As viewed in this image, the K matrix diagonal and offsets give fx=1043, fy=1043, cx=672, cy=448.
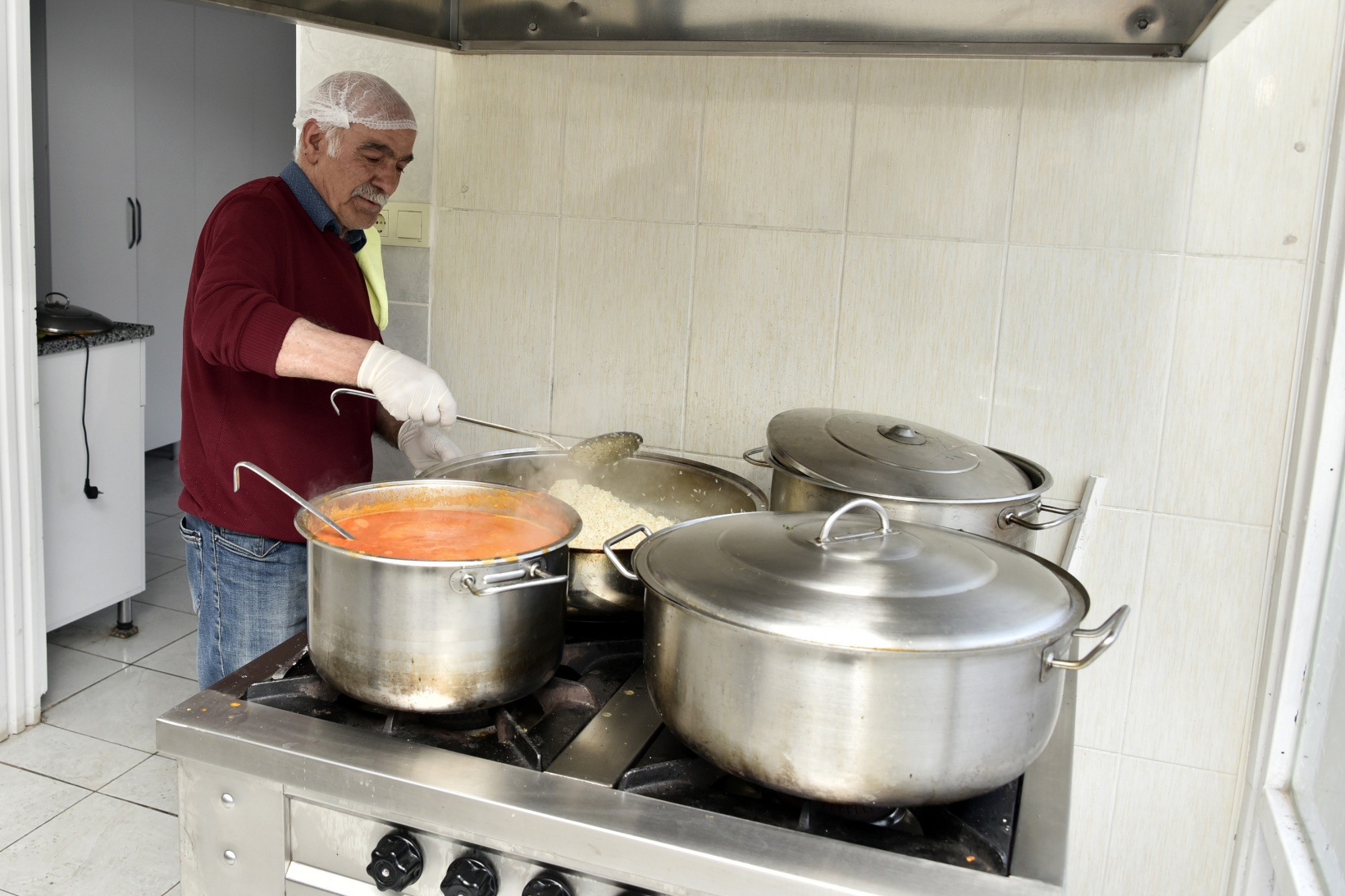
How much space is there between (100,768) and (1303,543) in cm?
254

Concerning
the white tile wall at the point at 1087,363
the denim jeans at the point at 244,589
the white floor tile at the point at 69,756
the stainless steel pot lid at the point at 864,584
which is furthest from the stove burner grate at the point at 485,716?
the white floor tile at the point at 69,756

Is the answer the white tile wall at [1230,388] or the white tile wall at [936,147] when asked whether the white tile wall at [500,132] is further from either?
the white tile wall at [1230,388]

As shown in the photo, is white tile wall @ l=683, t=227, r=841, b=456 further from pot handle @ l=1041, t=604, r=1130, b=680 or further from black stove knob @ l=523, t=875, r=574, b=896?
black stove knob @ l=523, t=875, r=574, b=896

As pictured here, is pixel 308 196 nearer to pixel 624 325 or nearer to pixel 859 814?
pixel 624 325

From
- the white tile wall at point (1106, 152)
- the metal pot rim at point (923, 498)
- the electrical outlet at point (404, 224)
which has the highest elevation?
the white tile wall at point (1106, 152)

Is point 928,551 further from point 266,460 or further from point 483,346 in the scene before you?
point 483,346

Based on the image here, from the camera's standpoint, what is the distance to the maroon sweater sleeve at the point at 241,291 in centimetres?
143

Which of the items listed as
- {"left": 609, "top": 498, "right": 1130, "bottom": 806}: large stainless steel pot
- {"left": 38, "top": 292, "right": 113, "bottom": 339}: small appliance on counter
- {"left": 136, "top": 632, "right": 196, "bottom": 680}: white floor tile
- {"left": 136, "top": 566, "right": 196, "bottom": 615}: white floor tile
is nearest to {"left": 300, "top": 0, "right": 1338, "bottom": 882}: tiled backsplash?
{"left": 609, "top": 498, "right": 1130, "bottom": 806}: large stainless steel pot

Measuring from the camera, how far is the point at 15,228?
7.73ft

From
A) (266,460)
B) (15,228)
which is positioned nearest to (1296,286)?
(266,460)

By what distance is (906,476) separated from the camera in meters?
1.31

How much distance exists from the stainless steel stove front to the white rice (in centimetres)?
43

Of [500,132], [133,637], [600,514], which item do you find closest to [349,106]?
[500,132]

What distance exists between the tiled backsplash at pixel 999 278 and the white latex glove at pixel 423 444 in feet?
0.81
